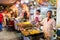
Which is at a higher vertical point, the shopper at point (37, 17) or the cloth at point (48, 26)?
the shopper at point (37, 17)

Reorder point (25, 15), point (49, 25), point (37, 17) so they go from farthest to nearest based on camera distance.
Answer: point (25, 15), point (37, 17), point (49, 25)

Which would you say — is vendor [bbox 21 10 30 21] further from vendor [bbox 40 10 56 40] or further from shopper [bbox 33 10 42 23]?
vendor [bbox 40 10 56 40]

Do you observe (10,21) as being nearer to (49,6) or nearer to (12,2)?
(12,2)

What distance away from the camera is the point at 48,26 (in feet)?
6.86

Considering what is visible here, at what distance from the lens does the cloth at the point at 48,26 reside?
203 centimetres

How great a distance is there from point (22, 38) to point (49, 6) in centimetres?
77

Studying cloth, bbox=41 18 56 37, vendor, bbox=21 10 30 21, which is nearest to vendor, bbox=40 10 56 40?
cloth, bbox=41 18 56 37

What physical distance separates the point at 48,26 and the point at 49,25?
0.03 m

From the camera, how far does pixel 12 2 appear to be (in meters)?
2.45

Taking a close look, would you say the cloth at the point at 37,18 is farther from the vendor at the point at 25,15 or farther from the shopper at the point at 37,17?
the vendor at the point at 25,15

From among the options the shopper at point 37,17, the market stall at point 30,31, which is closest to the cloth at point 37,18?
the shopper at point 37,17

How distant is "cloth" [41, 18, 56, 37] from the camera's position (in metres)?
2.03

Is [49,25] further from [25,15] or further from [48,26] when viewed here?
[25,15]

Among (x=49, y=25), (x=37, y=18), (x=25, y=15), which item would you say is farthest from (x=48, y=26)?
(x=25, y=15)
